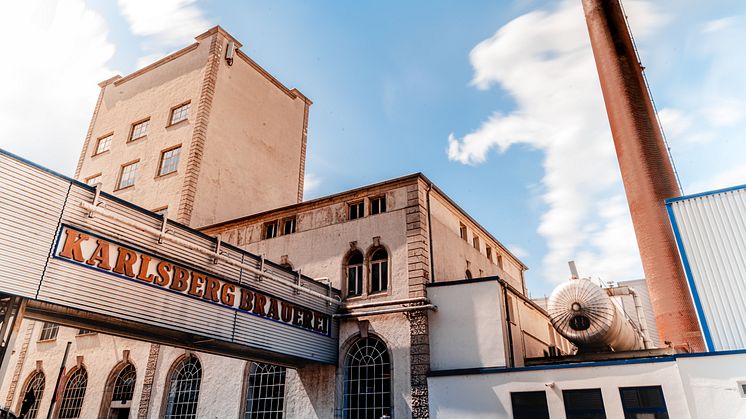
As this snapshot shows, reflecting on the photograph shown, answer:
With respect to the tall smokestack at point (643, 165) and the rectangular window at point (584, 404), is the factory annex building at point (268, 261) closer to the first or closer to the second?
the rectangular window at point (584, 404)

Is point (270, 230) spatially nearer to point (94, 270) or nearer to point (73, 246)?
point (94, 270)

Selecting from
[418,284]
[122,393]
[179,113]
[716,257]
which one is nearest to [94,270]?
[418,284]

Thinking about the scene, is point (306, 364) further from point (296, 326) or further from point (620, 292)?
point (620, 292)

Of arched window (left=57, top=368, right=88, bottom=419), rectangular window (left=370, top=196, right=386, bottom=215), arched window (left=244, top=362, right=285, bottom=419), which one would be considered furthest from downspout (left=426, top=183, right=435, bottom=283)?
arched window (left=57, top=368, right=88, bottom=419)

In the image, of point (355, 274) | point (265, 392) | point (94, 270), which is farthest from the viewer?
point (355, 274)

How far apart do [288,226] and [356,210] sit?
12.3ft

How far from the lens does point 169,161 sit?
90.0ft

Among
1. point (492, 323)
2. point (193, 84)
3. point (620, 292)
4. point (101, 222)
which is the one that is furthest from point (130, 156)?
point (620, 292)

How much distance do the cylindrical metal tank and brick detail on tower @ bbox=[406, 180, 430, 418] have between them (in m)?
5.67

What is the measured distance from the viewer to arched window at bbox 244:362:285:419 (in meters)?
18.7

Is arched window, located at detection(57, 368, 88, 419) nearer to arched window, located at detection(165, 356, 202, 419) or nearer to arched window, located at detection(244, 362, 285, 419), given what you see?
arched window, located at detection(165, 356, 202, 419)

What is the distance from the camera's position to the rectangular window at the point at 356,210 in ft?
66.8

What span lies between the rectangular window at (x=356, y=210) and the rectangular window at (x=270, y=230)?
13.8ft

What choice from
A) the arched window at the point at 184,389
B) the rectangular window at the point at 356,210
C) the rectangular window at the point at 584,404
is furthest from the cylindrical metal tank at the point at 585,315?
the arched window at the point at 184,389
